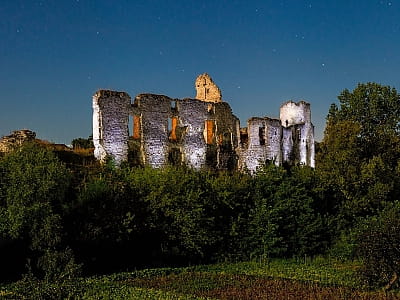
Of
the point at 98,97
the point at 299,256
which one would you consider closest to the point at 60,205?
the point at 299,256

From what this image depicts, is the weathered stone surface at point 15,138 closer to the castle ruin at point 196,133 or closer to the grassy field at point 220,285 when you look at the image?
the castle ruin at point 196,133

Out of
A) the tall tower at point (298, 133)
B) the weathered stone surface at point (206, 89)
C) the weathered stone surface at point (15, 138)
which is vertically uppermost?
the weathered stone surface at point (206, 89)

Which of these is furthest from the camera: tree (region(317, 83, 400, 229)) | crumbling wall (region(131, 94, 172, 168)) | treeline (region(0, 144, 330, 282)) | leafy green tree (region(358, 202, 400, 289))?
crumbling wall (region(131, 94, 172, 168))

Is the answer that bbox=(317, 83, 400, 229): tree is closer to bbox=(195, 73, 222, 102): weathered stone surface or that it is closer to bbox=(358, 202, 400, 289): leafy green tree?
bbox=(358, 202, 400, 289): leafy green tree

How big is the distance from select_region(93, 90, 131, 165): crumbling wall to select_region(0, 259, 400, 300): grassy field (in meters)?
11.7

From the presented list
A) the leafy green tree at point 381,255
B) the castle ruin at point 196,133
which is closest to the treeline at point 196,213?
the leafy green tree at point 381,255

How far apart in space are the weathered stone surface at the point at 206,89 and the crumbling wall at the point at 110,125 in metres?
12.2

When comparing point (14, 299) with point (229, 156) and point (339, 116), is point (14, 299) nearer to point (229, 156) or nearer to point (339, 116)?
point (229, 156)

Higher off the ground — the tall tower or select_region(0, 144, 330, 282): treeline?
the tall tower

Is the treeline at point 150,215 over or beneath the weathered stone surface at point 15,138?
beneath

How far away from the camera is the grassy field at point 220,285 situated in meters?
15.4

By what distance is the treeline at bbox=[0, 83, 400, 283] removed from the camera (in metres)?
18.7

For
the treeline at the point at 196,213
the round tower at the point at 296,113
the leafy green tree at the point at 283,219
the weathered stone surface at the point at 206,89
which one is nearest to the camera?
the treeline at the point at 196,213

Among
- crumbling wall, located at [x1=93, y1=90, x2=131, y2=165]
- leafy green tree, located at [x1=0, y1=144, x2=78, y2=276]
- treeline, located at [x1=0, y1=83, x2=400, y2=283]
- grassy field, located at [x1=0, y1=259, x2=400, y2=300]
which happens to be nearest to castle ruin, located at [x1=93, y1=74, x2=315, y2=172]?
crumbling wall, located at [x1=93, y1=90, x2=131, y2=165]
